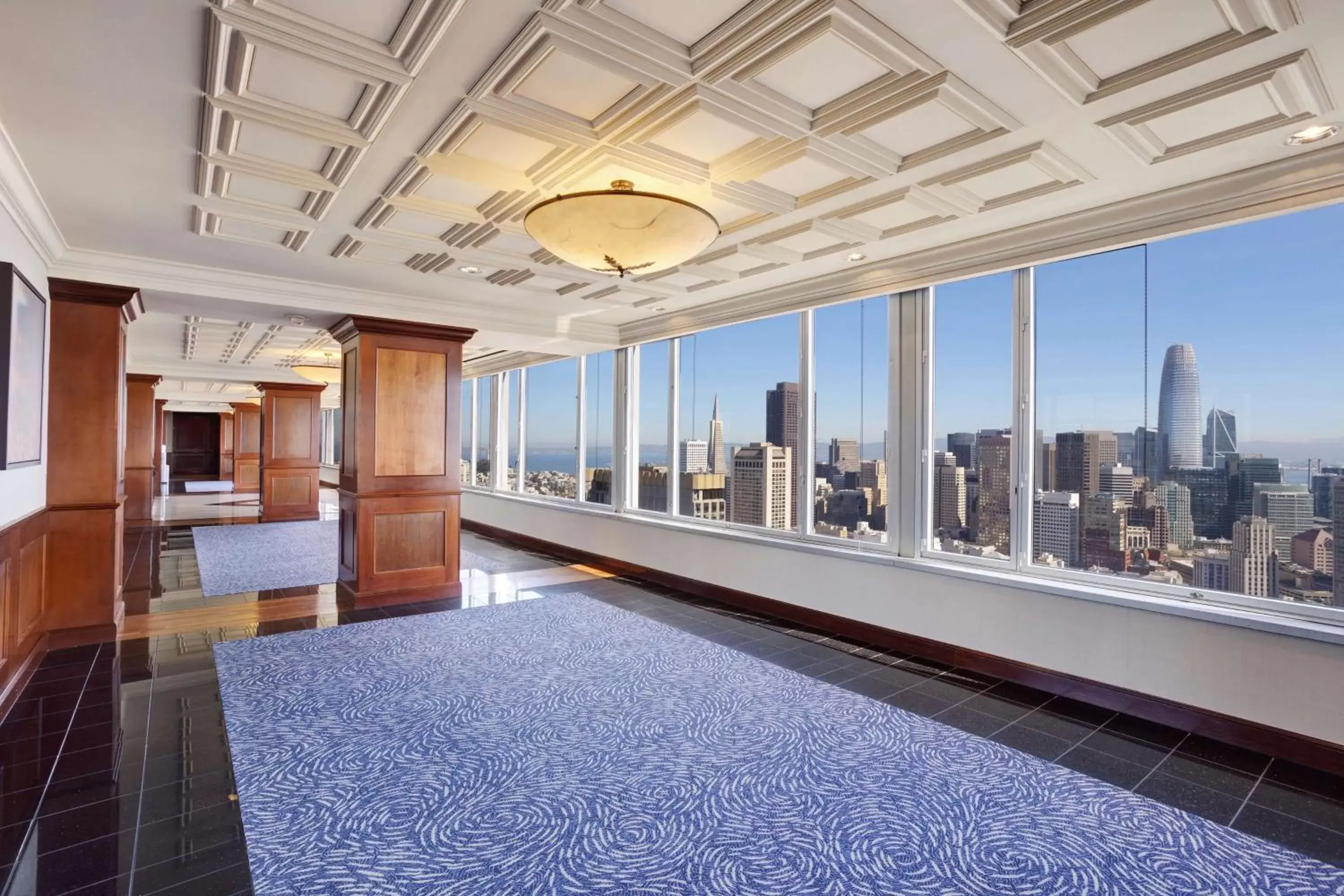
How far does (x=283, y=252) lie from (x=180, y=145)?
177 cm

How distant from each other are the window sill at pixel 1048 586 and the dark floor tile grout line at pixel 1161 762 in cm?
63

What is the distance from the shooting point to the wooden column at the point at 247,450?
1705cm

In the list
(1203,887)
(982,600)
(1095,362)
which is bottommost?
(1203,887)

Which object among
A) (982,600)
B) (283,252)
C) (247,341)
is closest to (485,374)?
(247,341)

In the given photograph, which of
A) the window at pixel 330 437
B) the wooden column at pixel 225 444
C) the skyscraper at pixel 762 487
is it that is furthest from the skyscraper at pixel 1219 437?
the wooden column at pixel 225 444

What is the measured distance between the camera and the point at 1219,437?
12.2 feet

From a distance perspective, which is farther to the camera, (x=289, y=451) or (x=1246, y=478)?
(x=289, y=451)

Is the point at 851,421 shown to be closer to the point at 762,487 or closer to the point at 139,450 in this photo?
the point at 762,487

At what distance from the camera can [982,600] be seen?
4.42 m

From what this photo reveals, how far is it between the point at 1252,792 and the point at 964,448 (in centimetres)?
247

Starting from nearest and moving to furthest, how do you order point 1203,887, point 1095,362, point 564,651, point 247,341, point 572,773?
point 1203,887 < point 572,773 < point 1095,362 < point 564,651 < point 247,341

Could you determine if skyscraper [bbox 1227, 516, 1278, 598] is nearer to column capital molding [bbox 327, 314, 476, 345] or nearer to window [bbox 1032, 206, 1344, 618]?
window [bbox 1032, 206, 1344, 618]

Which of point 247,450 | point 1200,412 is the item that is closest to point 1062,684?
point 1200,412

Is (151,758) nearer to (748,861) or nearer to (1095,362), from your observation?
(748,861)
